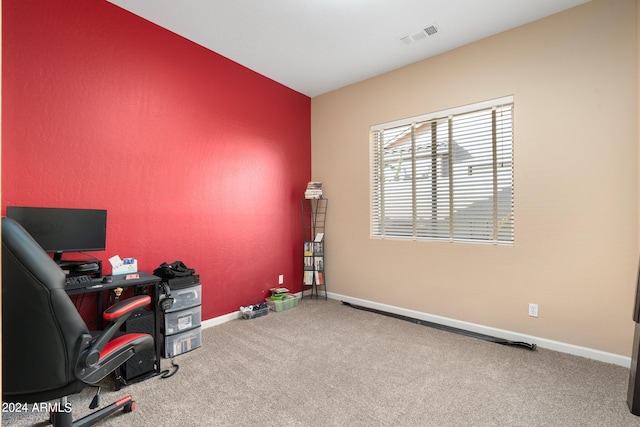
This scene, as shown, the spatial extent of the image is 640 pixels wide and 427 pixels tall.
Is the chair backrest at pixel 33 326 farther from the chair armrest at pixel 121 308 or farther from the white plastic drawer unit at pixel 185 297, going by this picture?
the white plastic drawer unit at pixel 185 297

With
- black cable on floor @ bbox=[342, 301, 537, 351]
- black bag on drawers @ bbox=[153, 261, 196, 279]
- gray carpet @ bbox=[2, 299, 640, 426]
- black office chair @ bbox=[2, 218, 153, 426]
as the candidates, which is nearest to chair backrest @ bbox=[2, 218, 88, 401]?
black office chair @ bbox=[2, 218, 153, 426]

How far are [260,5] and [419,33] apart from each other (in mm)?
1563

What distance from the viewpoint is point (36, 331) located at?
57.2 inches

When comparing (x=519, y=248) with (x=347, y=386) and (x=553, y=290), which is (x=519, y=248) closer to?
(x=553, y=290)

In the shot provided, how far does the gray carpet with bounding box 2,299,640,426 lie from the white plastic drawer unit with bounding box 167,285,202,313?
16.9 inches

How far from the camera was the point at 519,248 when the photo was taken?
3184 mm

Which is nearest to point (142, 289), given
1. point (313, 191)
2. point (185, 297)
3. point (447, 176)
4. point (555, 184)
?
point (185, 297)

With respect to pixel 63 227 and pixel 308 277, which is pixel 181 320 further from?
pixel 308 277

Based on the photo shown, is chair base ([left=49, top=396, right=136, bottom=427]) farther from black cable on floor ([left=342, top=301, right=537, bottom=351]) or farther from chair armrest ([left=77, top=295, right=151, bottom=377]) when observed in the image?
black cable on floor ([left=342, top=301, right=537, bottom=351])

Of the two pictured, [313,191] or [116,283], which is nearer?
[116,283]

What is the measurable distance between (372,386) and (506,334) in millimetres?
1667

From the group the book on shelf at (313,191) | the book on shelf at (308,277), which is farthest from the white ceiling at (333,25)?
the book on shelf at (308,277)

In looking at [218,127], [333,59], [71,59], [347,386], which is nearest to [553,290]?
[347,386]

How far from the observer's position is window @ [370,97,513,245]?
3342 millimetres
